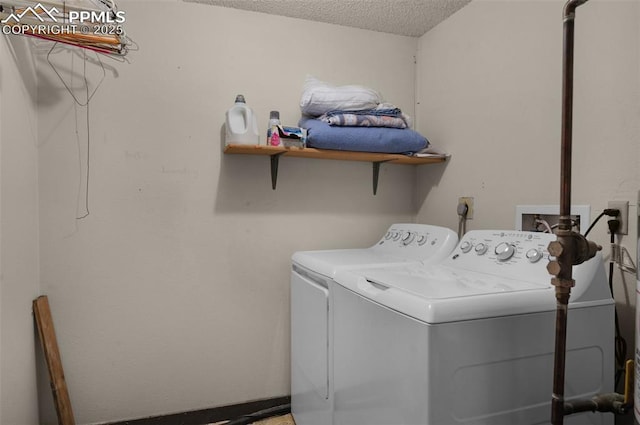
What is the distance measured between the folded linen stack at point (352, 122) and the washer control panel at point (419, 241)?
45cm

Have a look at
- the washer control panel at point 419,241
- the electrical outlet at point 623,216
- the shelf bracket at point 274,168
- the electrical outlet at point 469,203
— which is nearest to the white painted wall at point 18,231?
the shelf bracket at point 274,168

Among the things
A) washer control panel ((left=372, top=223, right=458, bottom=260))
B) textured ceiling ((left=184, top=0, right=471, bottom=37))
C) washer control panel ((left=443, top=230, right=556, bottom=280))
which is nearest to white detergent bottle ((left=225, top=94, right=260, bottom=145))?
textured ceiling ((left=184, top=0, right=471, bottom=37))

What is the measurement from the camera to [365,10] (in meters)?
2.08

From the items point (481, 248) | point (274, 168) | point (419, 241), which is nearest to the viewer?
point (481, 248)

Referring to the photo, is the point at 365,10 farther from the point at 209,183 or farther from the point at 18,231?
the point at 18,231

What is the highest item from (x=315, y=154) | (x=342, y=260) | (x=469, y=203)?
(x=315, y=154)

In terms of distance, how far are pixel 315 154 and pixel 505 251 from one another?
1.04 metres

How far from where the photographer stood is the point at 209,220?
2.00m

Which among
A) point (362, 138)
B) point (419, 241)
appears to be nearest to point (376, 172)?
point (362, 138)

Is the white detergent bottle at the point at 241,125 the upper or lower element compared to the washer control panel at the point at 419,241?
upper

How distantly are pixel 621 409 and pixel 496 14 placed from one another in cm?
169

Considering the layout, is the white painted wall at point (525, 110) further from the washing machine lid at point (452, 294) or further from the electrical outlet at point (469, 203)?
the washing machine lid at point (452, 294)

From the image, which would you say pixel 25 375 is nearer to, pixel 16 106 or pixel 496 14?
pixel 16 106

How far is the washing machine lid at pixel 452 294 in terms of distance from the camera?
0.95m
